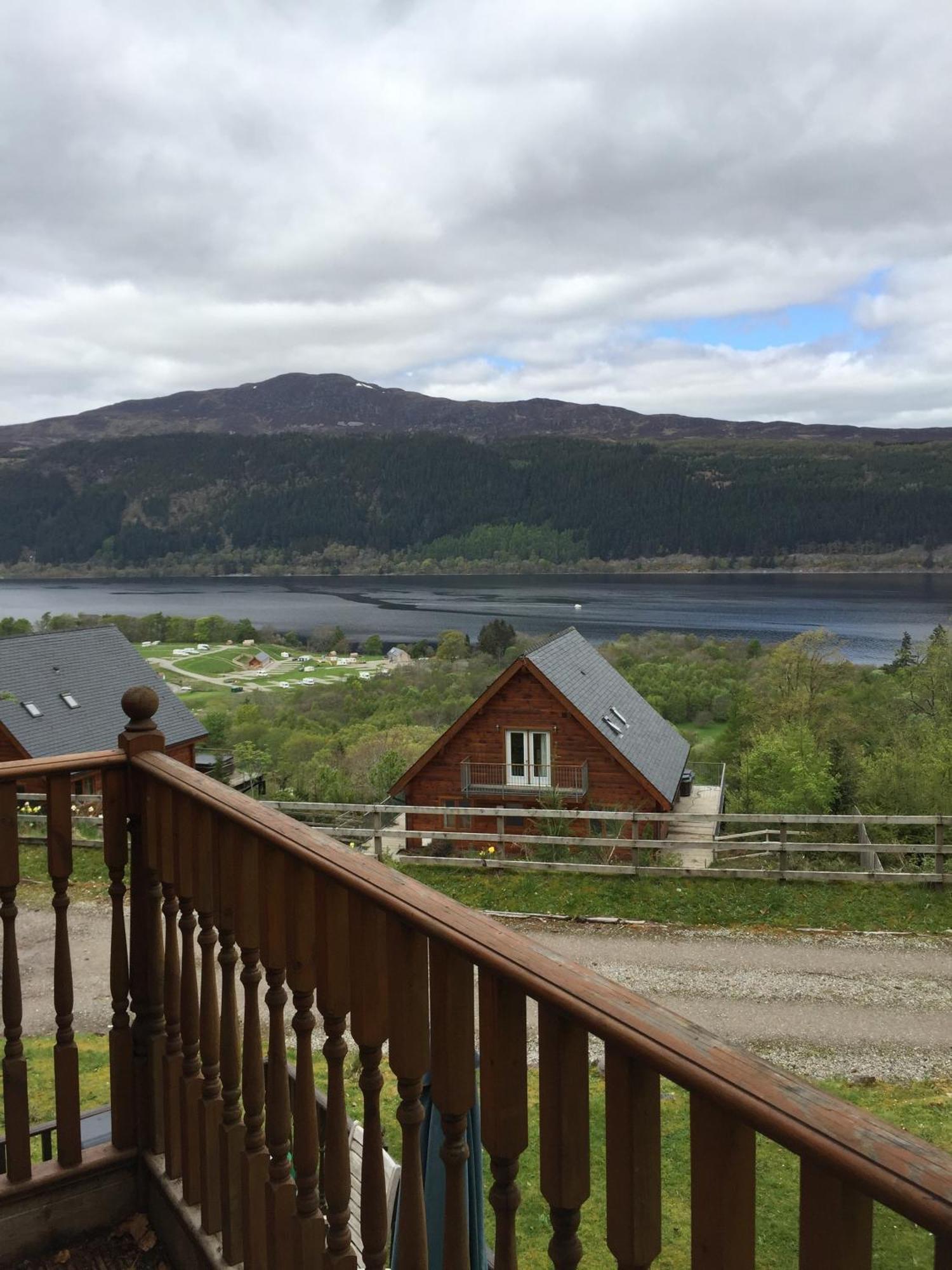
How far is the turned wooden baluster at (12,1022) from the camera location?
8.36 feet

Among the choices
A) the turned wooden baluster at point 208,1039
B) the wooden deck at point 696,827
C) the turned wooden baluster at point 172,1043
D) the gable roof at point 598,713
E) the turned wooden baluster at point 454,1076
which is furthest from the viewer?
the gable roof at point 598,713

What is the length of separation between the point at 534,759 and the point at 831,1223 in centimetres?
1615

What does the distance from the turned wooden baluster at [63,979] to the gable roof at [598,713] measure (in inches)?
542

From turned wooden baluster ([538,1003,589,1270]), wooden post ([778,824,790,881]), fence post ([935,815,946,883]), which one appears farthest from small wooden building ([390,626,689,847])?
turned wooden baluster ([538,1003,589,1270])

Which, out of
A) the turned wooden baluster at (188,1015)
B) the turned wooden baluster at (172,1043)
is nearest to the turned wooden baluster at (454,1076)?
the turned wooden baluster at (188,1015)

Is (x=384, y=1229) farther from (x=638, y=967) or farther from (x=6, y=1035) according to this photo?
(x=638, y=967)

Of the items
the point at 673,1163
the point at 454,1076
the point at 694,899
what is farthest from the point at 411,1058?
the point at 694,899

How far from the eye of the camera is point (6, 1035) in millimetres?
2674

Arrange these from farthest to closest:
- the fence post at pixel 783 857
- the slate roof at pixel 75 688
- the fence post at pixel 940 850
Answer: the slate roof at pixel 75 688 → the fence post at pixel 783 857 → the fence post at pixel 940 850

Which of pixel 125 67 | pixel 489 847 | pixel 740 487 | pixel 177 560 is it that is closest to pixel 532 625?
pixel 489 847

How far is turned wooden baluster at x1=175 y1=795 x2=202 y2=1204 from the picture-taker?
2.26 m

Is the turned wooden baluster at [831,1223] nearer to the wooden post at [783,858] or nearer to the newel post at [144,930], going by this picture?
the newel post at [144,930]

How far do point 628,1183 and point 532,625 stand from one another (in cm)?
6802

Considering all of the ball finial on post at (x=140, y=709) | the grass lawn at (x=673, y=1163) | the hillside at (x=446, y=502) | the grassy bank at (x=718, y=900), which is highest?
the hillside at (x=446, y=502)
